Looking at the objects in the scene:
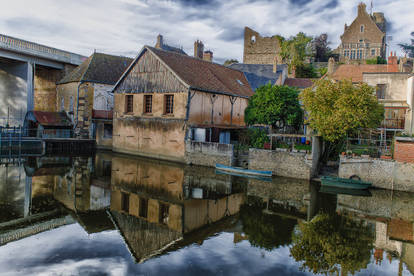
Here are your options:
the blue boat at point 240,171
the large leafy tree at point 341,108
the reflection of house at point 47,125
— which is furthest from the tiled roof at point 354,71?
the reflection of house at point 47,125

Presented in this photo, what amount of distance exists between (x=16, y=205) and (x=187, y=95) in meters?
13.6

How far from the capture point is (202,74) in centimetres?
2634

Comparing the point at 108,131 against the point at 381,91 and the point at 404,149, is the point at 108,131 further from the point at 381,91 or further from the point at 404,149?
the point at 404,149

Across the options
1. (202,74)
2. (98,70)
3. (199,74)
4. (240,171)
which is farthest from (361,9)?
(240,171)

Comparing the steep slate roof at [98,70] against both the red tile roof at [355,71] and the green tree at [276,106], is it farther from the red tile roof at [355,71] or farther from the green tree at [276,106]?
the red tile roof at [355,71]

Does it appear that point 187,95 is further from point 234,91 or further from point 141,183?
point 141,183

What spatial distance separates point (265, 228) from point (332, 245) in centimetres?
218

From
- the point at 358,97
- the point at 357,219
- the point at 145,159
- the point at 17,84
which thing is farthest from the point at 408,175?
the point at 17,84

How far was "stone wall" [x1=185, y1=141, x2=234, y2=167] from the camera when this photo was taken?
21391 millimetres

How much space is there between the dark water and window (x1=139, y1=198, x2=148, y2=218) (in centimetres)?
4

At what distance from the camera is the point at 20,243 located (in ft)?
29.7

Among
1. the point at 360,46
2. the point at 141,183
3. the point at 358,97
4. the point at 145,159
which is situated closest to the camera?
the point at 141,183

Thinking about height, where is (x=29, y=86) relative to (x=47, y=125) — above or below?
above

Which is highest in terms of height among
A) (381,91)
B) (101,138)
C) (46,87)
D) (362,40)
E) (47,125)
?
(362,40)
